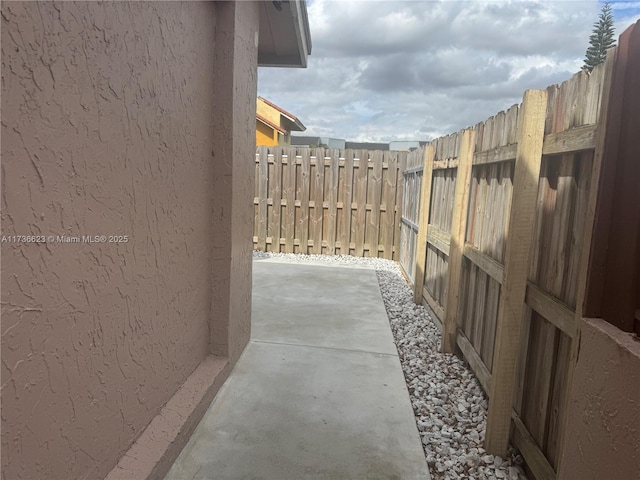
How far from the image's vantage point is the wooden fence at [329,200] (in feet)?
32.7

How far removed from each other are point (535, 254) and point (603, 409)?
61.1 inches

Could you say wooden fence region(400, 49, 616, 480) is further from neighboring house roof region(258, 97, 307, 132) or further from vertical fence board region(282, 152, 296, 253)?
neighboring house roof region(258, 97, 307, 132)

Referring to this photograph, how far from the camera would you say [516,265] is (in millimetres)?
2848

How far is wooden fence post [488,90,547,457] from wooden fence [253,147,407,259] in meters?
7.03

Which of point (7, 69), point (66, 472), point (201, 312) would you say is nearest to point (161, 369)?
point (201, 312)

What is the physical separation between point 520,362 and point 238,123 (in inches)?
105

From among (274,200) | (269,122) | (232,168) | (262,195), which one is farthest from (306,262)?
(269,122)

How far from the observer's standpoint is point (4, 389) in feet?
4.85

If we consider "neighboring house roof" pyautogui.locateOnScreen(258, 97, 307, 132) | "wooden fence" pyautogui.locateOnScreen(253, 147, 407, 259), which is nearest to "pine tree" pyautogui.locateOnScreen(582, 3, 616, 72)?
"neighboring house roof" pyautogui.locateOnScreen(258, 97, 307, 132)

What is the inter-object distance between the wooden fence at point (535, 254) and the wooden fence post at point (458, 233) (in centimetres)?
28

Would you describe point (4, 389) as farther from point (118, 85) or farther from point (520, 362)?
point (520, 362)

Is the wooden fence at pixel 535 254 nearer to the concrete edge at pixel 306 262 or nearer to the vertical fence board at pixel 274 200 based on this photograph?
the concrete edge at pixel 306 262

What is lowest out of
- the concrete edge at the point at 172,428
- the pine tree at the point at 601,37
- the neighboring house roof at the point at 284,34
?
the concrete edge at the point at 172,428

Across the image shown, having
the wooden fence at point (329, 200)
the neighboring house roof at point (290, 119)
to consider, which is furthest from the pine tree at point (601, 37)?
the wooden fence at point (329, 200)
